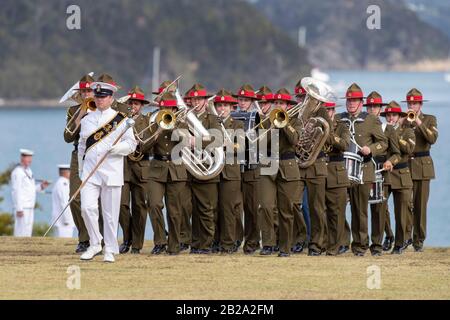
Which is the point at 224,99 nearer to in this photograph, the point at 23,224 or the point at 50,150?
the point at 23,224

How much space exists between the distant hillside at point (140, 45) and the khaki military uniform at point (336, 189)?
10510 centimetres

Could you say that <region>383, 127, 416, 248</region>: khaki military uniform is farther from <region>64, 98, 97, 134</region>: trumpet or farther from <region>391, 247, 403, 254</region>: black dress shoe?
<region>64, 98, 97, 134</region>: trumpet

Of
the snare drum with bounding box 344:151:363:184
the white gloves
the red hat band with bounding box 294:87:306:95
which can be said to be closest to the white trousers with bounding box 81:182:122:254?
the white gloves

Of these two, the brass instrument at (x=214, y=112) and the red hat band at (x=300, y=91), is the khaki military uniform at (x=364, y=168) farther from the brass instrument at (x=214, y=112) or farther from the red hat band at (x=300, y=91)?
the brass instrument at (x=214, y=112)

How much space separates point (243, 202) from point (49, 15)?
112370 millimetres

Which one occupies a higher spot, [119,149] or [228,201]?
[119,149]

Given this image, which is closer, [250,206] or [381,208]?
[381,208]

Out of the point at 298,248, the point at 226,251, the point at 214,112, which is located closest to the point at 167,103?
the point at 214,112

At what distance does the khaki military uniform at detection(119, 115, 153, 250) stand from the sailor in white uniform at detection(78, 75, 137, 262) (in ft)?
4.15

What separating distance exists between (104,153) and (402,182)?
4.21m

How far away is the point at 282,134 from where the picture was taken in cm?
1764

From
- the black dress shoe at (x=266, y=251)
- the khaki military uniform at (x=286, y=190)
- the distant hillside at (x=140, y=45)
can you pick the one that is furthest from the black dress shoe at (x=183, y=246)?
the distant hillside at (x=140, y=45)

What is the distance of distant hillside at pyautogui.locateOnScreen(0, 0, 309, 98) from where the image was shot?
408 ft

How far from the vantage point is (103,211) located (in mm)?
17156
